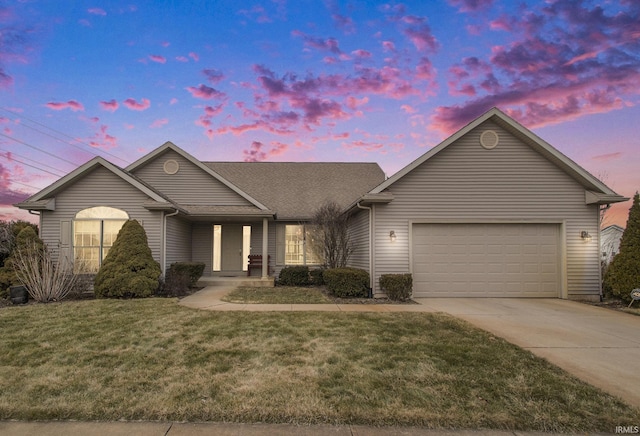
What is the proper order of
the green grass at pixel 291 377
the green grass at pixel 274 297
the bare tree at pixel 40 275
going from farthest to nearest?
the green grass at pixel 274 297
the bare tree at pixel 40 275
the green grass at pixel 291 377

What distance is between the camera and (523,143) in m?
11.5

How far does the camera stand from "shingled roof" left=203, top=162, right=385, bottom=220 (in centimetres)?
1708

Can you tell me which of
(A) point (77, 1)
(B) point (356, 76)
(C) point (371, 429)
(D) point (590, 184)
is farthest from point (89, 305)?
(D) point (590, 184)

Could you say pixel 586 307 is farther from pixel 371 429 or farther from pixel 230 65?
pixel 230 65

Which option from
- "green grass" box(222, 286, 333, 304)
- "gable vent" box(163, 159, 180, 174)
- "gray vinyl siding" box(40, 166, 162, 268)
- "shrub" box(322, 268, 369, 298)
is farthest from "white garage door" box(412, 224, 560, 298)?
"gable vent" box(163, 159, 180, 174)

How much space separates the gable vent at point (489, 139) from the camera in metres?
11.5

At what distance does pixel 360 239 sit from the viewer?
13.0 meters

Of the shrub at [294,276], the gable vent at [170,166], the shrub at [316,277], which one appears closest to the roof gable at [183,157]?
the gable vent at [170,166]

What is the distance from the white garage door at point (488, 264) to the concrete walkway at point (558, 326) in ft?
1.68

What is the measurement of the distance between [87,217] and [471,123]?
1367cm

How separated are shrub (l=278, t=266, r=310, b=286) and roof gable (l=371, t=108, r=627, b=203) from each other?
216 inches

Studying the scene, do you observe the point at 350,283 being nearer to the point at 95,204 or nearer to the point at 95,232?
the point at 95,232

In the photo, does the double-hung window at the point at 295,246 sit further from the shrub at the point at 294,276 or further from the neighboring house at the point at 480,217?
the neighboring house at the point at 480,217

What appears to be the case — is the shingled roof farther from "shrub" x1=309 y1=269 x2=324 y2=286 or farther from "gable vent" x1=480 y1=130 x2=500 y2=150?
"gable vent" x1=480 y1=130 x2=500 y2=150
